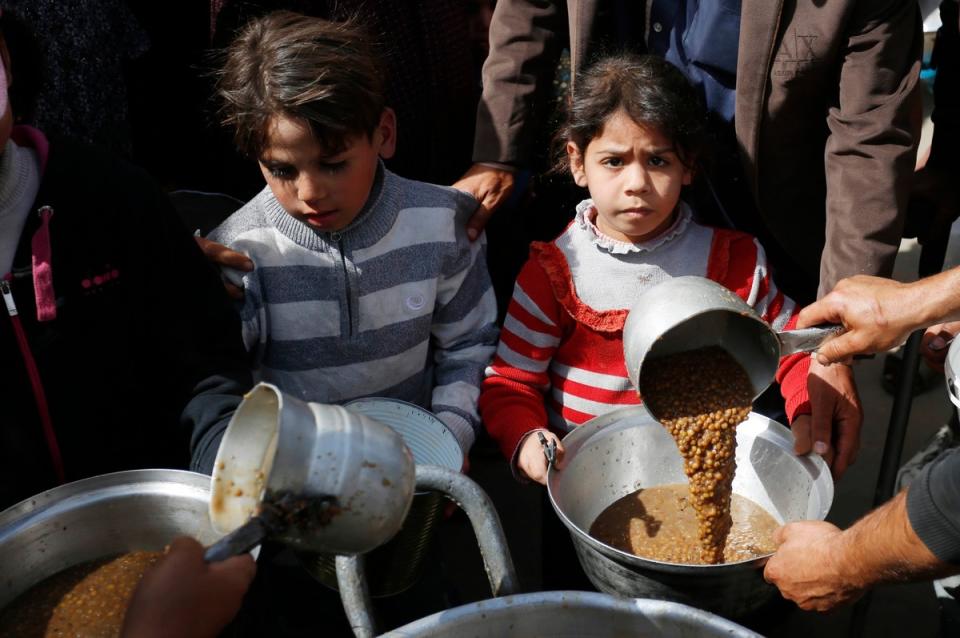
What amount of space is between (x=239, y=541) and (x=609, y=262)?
1.37 meters

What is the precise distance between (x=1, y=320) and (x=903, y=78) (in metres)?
1.92

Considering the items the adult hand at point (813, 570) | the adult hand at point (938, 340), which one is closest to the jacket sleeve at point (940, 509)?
the adult hand at point (813, 570)

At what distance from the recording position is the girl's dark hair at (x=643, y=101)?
2096 mm

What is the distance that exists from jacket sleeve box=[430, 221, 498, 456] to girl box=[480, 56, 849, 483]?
0.06 m

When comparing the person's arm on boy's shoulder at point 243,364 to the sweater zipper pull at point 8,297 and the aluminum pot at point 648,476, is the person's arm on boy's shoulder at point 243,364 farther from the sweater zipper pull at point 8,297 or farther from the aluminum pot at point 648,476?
the aluminum pot at point 648,476

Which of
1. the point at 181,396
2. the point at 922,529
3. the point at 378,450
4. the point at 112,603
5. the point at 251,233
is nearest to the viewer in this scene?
the point at 378,450

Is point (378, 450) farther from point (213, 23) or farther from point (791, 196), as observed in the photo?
point (213, 23)

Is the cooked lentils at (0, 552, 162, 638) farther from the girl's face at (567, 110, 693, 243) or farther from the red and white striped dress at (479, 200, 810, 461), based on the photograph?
the girl's face at (567, 110, 693, 243)

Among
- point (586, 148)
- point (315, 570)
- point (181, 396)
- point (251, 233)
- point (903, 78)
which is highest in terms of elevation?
point (903, 78)

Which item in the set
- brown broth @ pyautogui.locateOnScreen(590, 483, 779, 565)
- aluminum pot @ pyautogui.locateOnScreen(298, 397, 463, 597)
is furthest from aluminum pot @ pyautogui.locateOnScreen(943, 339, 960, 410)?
aluminum pot @ pyautogui.locateOnScreen(298, 397, 463, 597)

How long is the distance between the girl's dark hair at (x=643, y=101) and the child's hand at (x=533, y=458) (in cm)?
73

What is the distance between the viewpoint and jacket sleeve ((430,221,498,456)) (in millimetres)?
2277

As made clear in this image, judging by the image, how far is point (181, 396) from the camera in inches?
72.9

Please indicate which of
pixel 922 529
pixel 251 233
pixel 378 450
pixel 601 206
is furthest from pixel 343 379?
pixel 922 529
